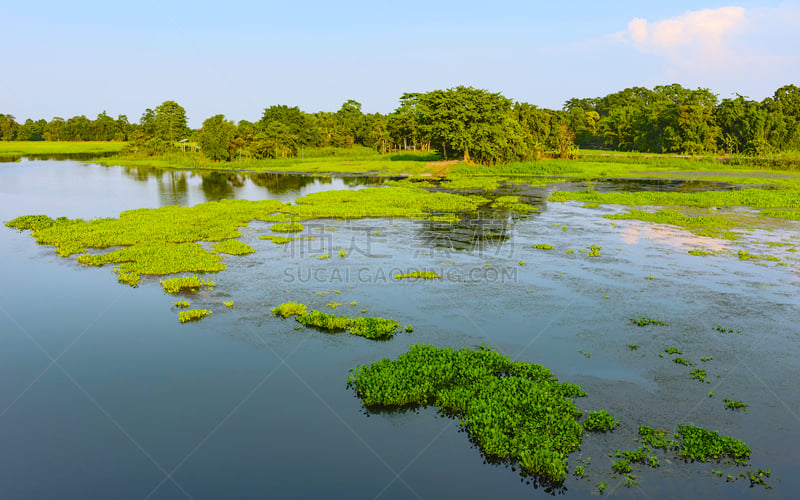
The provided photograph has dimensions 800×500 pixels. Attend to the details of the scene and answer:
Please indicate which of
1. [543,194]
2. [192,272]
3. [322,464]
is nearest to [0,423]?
[322,464]

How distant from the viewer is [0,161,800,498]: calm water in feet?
37.5

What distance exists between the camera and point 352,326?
1914cm

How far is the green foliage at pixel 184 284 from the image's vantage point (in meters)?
23.1

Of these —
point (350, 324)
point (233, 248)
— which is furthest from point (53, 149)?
point (350, 324)

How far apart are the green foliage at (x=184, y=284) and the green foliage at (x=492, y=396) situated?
1101 centimetres

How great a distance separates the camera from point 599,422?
12.8 metres

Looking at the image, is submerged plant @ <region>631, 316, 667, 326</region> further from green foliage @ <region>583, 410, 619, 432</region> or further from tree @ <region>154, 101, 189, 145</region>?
tree @ <region>154, 101, 189, 145</region>

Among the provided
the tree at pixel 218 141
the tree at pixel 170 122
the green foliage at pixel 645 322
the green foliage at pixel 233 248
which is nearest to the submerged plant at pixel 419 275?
the green foliage at pixel 645 322

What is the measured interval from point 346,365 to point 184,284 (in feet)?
35.8

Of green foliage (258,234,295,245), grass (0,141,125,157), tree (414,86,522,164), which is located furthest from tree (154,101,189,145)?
green foliage (258,234,295,245)

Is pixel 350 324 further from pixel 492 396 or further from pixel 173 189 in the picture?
pixel 173 189

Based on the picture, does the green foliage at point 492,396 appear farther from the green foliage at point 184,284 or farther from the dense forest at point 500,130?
the dense forest at point 500,130

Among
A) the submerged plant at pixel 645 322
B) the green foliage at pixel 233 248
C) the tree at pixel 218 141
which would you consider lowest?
the submerged plant at pixel 645 322

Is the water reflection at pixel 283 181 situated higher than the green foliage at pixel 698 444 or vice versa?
the water reflection at pixel 283 181
